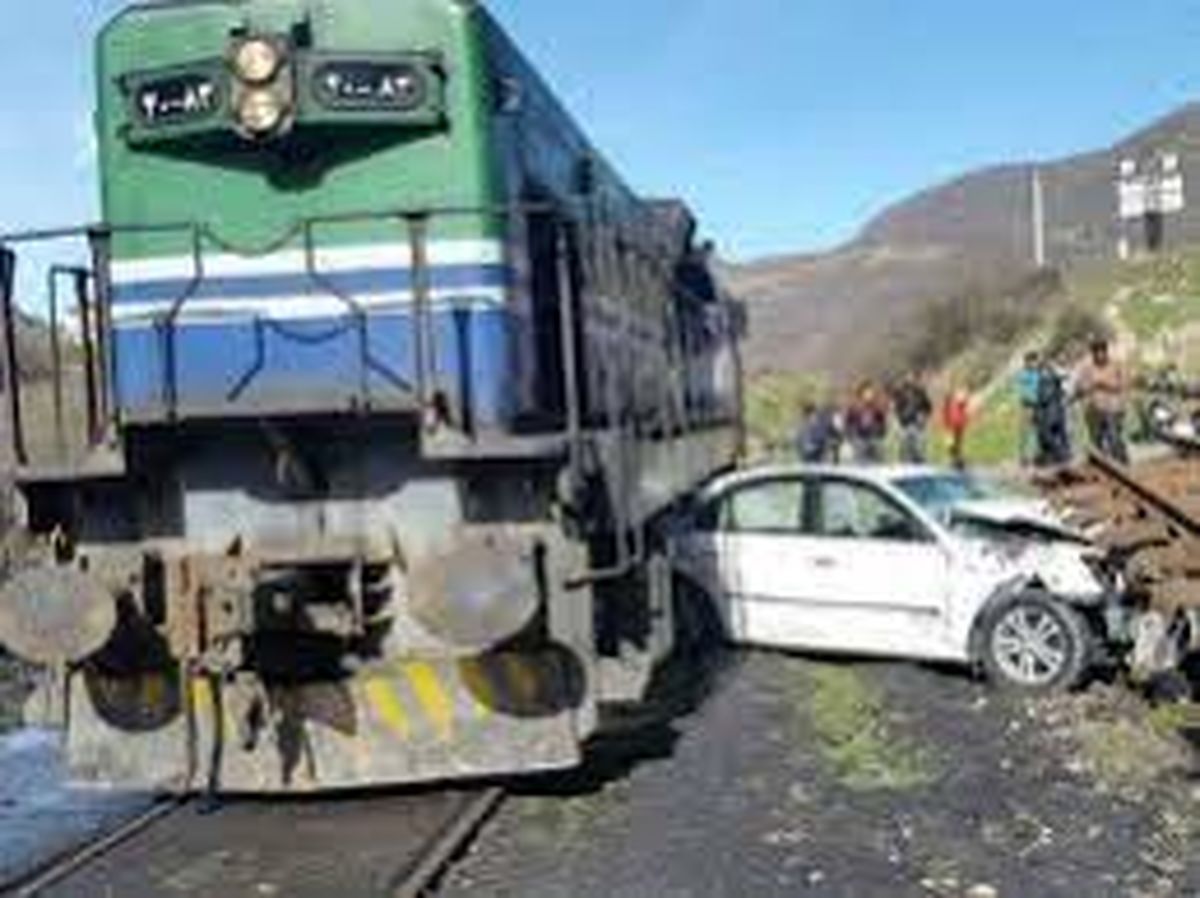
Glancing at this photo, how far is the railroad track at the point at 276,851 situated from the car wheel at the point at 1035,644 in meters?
4.14

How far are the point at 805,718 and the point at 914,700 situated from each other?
2.84 ft

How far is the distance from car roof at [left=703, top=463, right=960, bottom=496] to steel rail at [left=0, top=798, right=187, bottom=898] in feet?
19.3

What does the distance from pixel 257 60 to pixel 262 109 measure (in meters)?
0.24

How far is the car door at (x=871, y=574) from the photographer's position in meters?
15.5

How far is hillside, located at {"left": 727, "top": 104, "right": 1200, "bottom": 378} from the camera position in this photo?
253 ft

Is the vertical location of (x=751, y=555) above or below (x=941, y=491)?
below

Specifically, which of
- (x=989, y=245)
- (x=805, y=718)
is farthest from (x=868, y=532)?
(x=989, y=245)

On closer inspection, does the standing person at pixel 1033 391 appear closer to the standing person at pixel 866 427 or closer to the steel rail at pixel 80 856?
the standing person at pixel 866 427

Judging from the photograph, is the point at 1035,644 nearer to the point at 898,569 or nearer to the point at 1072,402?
the point at 898,569

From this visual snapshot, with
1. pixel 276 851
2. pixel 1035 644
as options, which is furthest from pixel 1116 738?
pixel 276 851

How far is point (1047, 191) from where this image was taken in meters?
140

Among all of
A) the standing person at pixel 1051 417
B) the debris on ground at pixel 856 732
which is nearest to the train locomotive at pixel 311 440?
the debris on ground at pixel 856 732

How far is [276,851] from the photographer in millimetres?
10641

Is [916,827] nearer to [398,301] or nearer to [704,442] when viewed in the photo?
[398,301]
